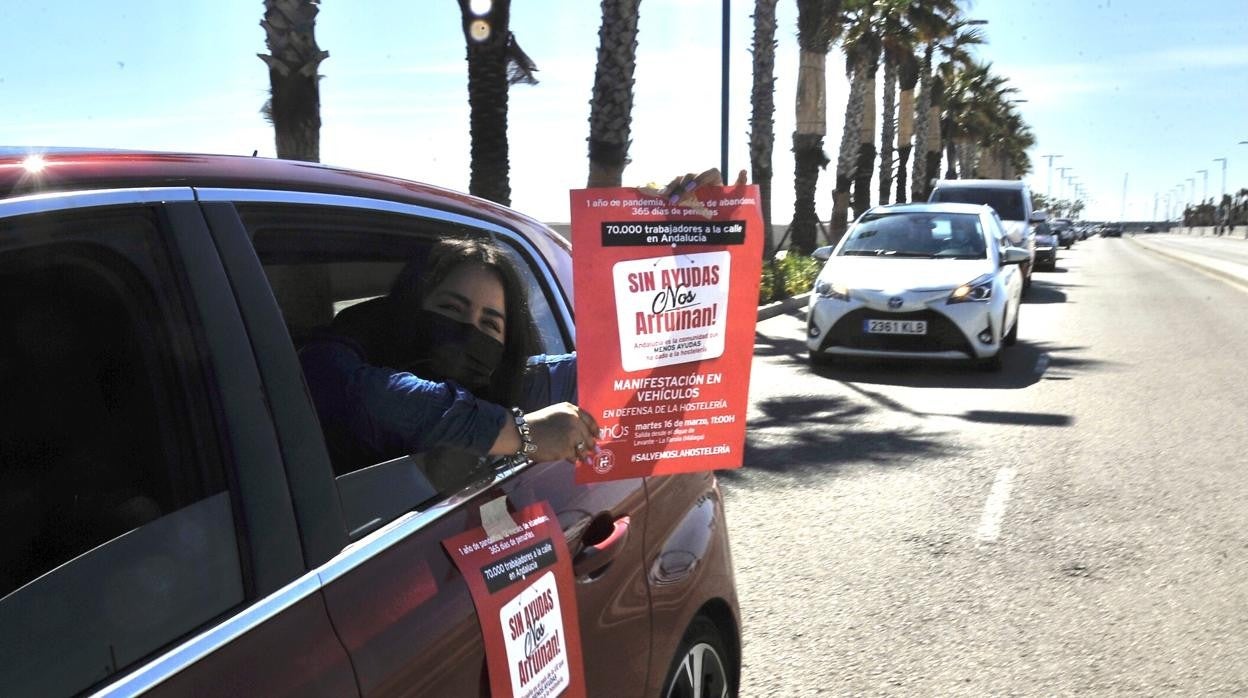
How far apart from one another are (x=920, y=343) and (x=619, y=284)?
9.10m

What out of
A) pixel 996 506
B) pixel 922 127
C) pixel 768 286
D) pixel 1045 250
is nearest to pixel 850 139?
pixel 1045 250

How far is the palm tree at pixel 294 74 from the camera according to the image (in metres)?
11.6

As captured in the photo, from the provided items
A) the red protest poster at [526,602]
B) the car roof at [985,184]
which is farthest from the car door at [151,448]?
the car roof at [985,184]

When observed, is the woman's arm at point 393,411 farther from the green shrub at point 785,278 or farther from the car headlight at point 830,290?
the green shrub at point 785,278

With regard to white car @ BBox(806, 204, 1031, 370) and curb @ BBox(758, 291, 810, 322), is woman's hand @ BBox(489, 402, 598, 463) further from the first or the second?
curb @ BBox(758, 291, 810, 322)

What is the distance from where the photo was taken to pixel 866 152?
33094 mm

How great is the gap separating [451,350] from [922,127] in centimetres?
4866

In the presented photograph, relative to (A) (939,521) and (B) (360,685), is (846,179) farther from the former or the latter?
(B) (360,685)

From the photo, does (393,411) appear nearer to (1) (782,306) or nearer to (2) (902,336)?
(2) (902,336)

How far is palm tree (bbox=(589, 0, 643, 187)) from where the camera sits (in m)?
15.4

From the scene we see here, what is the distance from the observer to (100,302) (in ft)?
5.30

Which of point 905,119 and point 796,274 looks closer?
point 796,274

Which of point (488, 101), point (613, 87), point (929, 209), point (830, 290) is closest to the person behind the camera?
point (830, 290)

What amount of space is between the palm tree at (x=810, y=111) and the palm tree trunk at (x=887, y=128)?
9741 millimetres
